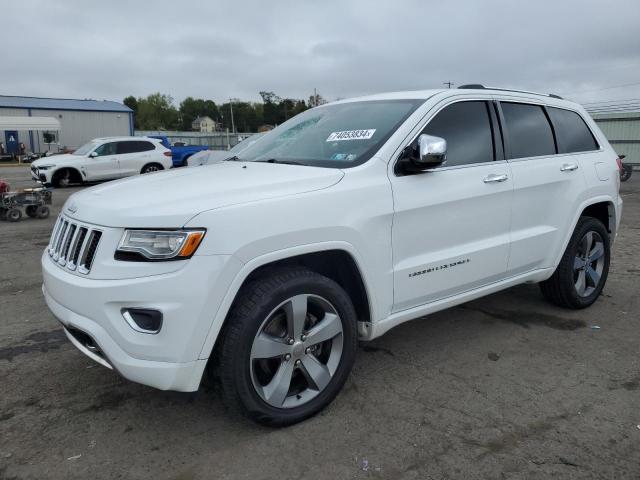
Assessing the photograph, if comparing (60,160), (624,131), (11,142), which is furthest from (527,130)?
(11,142)

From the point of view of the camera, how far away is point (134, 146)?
1852 cm

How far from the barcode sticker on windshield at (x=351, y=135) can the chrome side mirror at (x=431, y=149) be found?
1.31ft

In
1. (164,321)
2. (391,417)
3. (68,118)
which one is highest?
(68,118)

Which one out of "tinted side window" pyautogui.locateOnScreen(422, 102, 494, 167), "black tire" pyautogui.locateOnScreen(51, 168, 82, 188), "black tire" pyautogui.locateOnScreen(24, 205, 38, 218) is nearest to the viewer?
"tinted side window" pyautogui.locateOnScreen(422, 102, 494, 167)

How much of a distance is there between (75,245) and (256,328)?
3.40 ft

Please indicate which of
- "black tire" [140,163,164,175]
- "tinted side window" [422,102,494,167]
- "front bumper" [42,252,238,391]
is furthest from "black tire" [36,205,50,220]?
"tinted side window" [422,102,494,167]

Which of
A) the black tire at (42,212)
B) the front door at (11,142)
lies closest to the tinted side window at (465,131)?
the black tire at (42,212)

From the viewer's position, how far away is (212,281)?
2.45 m

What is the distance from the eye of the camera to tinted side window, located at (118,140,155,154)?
18.2 metres

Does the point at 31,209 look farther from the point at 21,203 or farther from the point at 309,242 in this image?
the point at 309,242

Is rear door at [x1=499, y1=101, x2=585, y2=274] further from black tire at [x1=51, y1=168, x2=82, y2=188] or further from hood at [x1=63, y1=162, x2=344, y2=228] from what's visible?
black tire at [x1=51, y1=168, x2=82, y2=188]

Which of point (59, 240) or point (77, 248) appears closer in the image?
point (77, 248)

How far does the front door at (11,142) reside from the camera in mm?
41562

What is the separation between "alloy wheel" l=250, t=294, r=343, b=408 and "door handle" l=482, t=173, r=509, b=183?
59.5 inches
